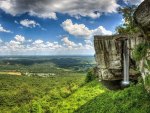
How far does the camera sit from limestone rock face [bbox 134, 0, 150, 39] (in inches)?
732

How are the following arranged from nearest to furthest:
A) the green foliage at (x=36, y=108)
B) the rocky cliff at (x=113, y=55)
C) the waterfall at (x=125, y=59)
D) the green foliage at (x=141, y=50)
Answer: the green foliage at (x=141, y=50) → the rocky cliff at (x=113, y=55) → the waterfall at (x=125, y=59) → the green foliage at (x=36, y=108)

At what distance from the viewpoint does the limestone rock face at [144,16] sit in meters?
18.6

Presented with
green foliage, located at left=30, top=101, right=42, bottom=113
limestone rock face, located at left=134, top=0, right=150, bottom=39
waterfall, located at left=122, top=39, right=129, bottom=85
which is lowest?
green foliage, located at left=30, top=101, right=42, bottom=113

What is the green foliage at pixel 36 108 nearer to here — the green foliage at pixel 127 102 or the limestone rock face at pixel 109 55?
the green foliage at pixel 127 102

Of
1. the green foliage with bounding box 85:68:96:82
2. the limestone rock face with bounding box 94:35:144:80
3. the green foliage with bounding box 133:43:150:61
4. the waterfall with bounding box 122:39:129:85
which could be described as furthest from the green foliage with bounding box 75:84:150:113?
the green foliage with bounding box 85:68:96:82

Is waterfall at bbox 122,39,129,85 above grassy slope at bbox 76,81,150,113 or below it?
above

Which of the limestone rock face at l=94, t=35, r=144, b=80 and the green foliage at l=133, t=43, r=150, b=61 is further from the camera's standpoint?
the limestone rock face at l=94, t=35, r=144, b=80

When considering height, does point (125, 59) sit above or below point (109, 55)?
below

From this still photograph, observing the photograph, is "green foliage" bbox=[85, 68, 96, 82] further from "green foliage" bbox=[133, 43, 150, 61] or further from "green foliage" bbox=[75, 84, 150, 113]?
"green foliage" bbox=[133, 43, 150, 61]

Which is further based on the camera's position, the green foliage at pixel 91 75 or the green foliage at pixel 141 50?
the green foliage at pixel 91 75

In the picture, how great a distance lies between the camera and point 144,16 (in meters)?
18.9

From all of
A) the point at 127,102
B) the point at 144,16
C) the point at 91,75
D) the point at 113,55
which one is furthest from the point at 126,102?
the point at 91,75

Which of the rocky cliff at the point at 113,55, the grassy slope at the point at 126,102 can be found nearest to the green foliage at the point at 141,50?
the rocky cliff at the point at 113,55

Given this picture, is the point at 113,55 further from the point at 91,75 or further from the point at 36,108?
the point at 36,108
